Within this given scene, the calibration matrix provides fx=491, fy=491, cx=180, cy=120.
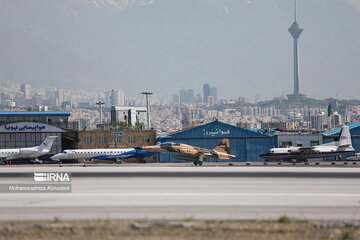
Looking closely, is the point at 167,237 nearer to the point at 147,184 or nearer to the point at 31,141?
the point at 147,184

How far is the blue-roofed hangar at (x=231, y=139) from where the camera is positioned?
92438mm

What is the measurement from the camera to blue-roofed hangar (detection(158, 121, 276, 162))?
92438 mm

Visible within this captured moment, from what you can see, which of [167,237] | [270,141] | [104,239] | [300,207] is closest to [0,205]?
[104,239]

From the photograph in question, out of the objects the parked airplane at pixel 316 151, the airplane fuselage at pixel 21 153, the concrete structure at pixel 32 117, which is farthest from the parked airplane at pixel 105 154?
the concrete structure at pixel 32 117

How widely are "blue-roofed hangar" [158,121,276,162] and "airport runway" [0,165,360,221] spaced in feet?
Result: 140

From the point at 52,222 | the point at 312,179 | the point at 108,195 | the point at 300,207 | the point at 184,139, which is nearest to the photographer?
the point at 52,222

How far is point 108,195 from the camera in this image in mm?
35281

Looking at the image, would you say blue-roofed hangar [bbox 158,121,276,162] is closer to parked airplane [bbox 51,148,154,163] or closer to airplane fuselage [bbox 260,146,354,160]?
parked airplane [bbox 51,148,154,163]

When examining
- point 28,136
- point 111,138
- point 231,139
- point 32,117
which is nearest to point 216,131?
point 231,139

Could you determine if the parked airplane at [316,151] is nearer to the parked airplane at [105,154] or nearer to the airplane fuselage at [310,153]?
the airplane fuselage at [310,153]

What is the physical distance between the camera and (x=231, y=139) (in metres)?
93.5

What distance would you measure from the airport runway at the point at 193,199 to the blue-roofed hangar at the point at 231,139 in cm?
4268

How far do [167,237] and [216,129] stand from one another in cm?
7120

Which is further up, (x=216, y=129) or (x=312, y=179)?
(x=216, y=129)
